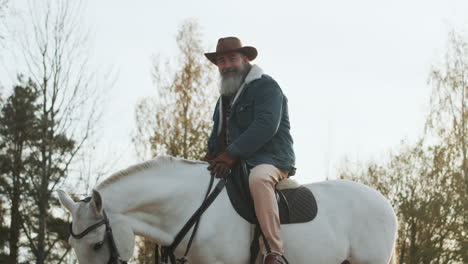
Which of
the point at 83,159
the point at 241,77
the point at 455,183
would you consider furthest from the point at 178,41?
the point at 241,77

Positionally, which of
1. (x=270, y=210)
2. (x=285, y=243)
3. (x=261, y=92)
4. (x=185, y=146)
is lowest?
(x=185, y=146)

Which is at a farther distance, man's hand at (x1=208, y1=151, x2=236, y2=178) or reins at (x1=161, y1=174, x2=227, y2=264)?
man's hand at (x1=208, y1=151, x2=236, y2=178)

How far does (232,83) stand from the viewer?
19.3 ft

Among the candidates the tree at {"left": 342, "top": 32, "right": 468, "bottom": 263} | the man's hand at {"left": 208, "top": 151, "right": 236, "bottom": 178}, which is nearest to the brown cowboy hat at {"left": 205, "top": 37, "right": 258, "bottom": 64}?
the man's hand at {"left": 208, "top": 151, "right": 236, "bottom": 178}

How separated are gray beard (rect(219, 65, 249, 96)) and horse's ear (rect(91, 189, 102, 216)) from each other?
1.79 metres

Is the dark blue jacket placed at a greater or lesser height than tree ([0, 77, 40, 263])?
greater

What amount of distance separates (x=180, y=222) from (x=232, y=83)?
1.51m

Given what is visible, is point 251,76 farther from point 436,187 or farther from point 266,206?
point 436,187

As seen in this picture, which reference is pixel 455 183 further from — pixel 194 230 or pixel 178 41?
pixel 194 230

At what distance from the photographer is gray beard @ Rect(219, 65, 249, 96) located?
5879 mm

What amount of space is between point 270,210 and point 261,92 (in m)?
1.16

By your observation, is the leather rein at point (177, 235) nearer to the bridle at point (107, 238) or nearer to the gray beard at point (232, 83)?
the bridle at point (107, 238)

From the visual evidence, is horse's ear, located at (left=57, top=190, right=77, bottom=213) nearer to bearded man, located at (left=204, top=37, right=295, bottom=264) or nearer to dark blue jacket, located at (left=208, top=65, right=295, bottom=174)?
bearded man, located at (left=204, top=37, right=295, bottom=264)

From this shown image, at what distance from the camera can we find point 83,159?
1695cm
